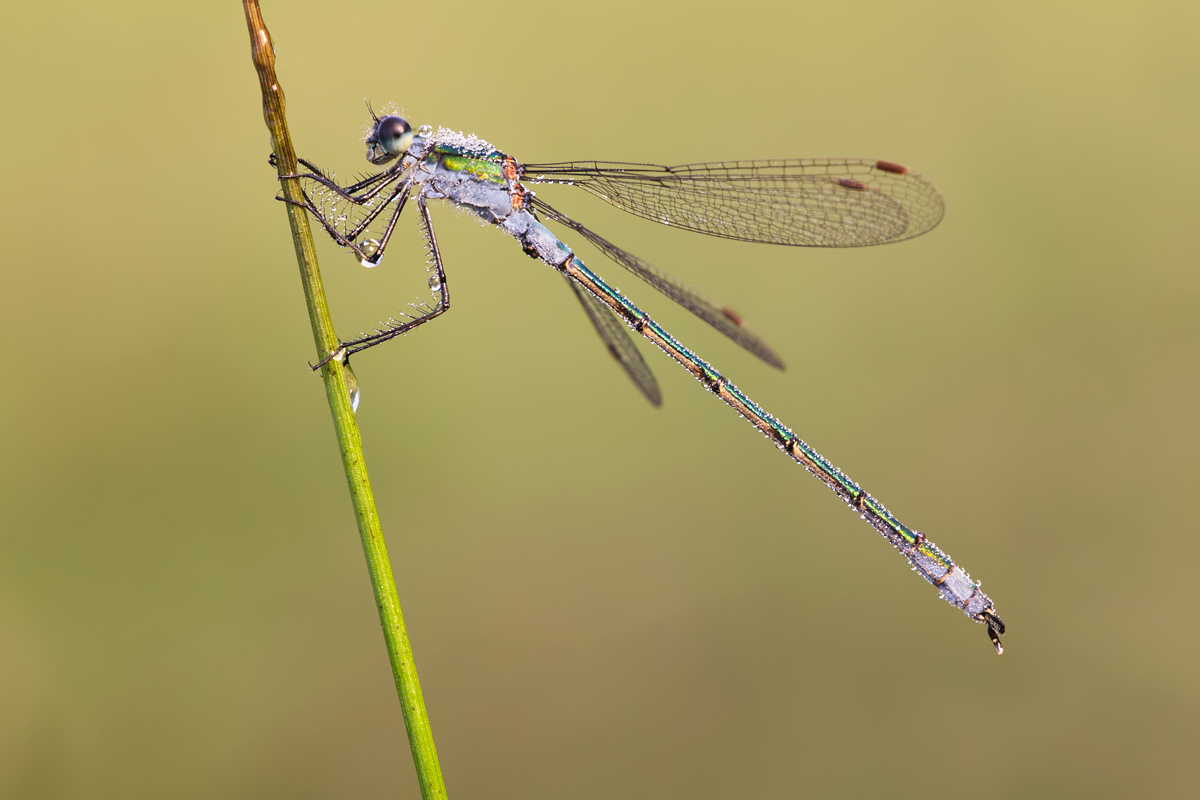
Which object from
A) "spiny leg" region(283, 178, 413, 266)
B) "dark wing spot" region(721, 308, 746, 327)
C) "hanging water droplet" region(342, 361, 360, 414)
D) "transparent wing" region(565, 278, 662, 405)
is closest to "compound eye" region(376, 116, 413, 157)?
"spiny leg" region(283, 178, 413, 266)

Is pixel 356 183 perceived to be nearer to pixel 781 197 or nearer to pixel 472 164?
pixel 472 164

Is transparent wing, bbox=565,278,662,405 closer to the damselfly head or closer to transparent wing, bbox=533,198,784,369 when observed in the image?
transparent wing, bbox=533,198,784,369

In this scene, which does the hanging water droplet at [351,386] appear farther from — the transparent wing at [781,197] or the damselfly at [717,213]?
the transparent wing at [781,197]

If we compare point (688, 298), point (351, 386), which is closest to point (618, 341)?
point (688, 298)

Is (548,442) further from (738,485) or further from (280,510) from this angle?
(280,510)

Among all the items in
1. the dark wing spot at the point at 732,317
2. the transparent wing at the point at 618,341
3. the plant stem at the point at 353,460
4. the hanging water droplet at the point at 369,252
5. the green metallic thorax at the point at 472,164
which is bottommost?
the plant stem at the point at 353,460

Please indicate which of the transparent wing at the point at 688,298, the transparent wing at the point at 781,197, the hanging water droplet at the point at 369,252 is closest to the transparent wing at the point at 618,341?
the transparent wing at the point at 688,298
